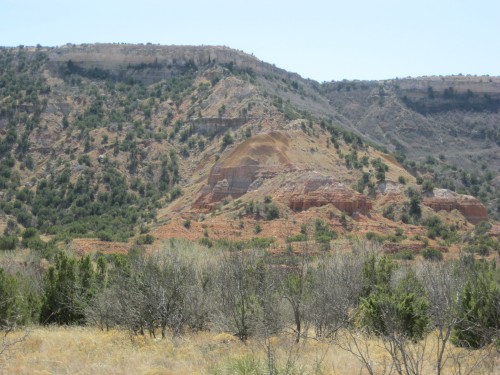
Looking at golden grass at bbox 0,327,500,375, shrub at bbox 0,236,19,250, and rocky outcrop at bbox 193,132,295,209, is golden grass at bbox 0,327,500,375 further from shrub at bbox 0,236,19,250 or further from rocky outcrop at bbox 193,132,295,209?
rocky outcrop at bbox 193,132,295,209

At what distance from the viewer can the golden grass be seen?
13875 millimetres

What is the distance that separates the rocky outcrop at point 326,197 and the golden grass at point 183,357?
40.0m

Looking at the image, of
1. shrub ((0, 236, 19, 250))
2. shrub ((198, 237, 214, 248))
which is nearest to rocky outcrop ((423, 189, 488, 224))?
shrub ((198, 237, 214, 248))

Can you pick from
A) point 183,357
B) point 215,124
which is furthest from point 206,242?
point 215,124

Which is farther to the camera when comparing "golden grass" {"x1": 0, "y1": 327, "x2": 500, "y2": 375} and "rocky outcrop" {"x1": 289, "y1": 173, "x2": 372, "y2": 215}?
"rocky outcrop" {"x1": 289, "y1": 173, "x2": 372, "y2": 215}

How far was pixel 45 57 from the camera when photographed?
114 meters

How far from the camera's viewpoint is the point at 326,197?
62.4 m

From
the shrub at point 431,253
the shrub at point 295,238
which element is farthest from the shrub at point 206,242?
the shrub at point 431,253

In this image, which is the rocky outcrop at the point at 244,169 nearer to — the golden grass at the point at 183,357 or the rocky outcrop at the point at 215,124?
the rocky outcrop at the point at 215,124

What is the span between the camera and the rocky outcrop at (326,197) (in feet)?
204

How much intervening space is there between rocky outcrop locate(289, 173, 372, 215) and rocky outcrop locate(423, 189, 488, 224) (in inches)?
339

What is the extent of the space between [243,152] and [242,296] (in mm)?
52965

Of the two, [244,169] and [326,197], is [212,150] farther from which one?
[326,197]

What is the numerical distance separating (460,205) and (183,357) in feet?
185
